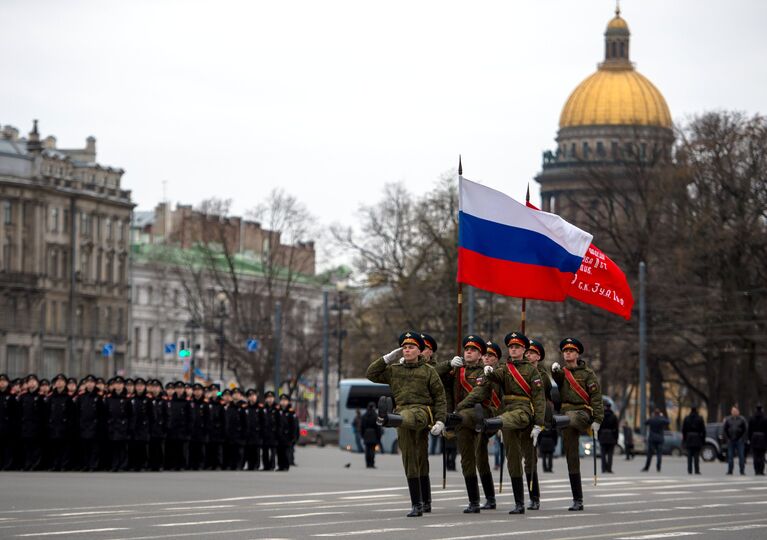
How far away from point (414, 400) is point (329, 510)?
288 cm

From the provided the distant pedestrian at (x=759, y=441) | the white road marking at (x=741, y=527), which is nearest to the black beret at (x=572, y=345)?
the white road marking at (x=741, y=527)

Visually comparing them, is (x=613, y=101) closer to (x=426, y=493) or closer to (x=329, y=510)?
(x=329, y=510)

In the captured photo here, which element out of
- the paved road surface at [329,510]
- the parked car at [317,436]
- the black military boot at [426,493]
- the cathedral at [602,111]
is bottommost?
the paved road surface at [329,510]

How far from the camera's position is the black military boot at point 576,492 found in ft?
74.1

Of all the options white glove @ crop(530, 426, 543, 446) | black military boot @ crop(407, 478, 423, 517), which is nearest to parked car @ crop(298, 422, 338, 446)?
white glove @ crop(530, 426, 543, 446)

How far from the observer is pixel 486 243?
23.9m

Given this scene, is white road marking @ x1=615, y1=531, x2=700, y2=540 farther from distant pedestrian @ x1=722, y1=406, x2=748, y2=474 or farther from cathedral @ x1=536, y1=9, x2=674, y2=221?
cathedral @ x1=536, y1=9, x2=674, y2=221

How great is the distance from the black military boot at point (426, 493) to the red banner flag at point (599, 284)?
11.3ft

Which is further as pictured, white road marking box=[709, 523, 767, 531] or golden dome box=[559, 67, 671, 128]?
golden dome box=[559, 67, 671, 128]

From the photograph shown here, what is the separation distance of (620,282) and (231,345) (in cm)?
7269

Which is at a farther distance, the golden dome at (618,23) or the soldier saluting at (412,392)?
the golden dome at (618,23)

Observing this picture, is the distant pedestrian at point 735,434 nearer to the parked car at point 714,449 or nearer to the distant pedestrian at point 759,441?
the distant pedestrian at point 759,441

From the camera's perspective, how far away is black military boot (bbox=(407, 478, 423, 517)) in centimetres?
2117

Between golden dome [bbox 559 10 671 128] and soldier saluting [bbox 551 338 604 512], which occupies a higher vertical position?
golden dome [bbox 559 10 671 128]
